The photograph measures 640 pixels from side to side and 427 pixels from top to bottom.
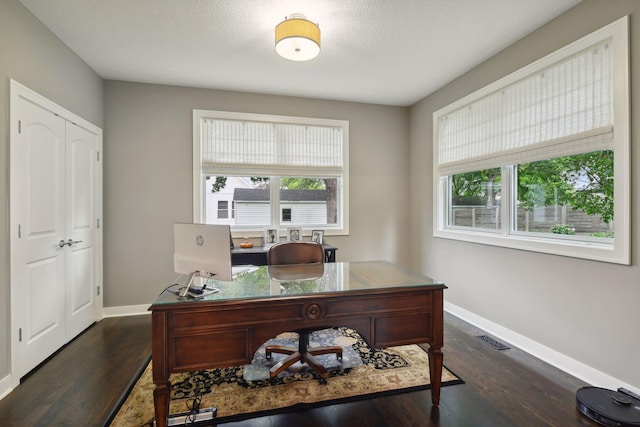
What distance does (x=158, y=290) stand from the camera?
12.1 ft

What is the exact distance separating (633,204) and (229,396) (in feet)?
9.67

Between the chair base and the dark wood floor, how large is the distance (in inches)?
11.8

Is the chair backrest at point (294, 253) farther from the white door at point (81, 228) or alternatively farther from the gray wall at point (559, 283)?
the white door at point (81, 228)

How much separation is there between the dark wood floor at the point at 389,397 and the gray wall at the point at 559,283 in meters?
0.30

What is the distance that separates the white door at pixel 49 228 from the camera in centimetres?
223

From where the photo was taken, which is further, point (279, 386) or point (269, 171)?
point (269, 171)

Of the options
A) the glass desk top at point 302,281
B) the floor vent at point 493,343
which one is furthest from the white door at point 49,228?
the floor vent at point 493,343

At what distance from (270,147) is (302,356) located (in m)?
2.69

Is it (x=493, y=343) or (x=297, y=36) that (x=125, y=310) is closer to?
(x=297, y=36)

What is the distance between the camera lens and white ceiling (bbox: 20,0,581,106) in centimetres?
229

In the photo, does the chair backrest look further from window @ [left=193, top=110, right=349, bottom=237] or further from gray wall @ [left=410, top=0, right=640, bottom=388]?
gray wall @ [left=410, top=0, right=640, bottom=388]

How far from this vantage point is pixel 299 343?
225cm

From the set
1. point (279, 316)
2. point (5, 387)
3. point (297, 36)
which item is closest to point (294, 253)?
point (279, 316)

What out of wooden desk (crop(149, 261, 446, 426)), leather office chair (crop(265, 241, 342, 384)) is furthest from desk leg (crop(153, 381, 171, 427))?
leather office chair (crop(265, 241, 342, 384))
